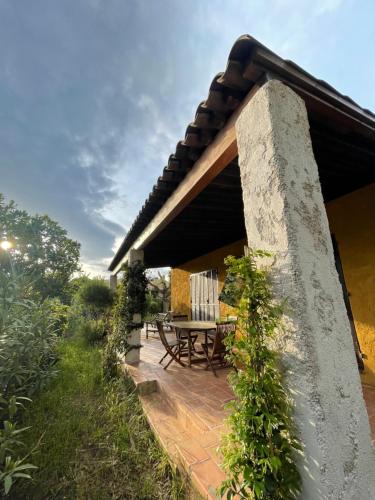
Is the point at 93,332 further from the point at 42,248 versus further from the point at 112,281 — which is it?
the point at 42,248

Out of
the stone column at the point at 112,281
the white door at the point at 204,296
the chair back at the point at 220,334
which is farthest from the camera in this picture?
the stone column at the point at 112,281

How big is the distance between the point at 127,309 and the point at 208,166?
3.57 metres

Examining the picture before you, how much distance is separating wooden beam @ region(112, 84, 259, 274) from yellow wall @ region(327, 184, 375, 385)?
2.52 m

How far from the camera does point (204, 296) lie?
272 inches

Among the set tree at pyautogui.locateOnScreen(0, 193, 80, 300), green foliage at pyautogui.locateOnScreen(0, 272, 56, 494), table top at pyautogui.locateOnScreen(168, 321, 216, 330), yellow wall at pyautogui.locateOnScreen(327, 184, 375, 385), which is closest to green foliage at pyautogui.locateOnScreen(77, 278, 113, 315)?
tree at pyautogui.locateOnScreen(0, 193, 80, 300)

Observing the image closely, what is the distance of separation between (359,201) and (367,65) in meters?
2.46

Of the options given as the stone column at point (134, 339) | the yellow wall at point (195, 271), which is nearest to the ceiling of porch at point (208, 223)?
the yellow wall at point (195, 271)

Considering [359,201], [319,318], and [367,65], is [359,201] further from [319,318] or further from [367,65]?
[319,318]

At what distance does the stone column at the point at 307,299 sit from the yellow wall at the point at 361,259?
8.65ft

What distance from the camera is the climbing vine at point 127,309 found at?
4.10 meters

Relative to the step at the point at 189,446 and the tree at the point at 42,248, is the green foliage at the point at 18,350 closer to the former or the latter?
the step at the point at 189,446

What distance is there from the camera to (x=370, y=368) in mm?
3014

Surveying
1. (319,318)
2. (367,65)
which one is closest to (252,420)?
(319,318)

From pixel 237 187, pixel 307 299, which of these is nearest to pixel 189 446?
pixel 307 299
